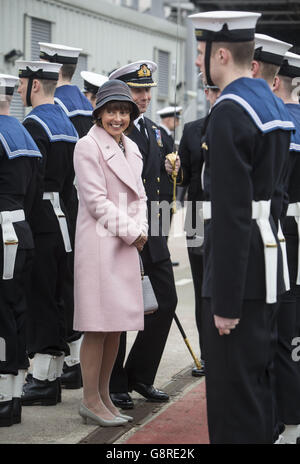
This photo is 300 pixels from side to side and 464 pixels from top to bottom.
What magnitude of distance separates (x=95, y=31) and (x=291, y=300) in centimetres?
1482

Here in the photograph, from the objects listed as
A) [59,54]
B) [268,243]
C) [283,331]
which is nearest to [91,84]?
[59,54]

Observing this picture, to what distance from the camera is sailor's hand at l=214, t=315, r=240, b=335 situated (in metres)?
3.70

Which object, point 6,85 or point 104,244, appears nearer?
point 104,244

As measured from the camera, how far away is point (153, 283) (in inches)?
235

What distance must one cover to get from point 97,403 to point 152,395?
0.71m

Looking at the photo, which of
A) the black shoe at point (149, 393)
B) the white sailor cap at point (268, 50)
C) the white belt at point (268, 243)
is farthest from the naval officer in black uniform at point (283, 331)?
the black shoe at point (149, 393)

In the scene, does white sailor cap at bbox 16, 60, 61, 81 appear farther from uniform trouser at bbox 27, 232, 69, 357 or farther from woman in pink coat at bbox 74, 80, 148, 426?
uniform trouser at bbox 27, 232, 69, 357

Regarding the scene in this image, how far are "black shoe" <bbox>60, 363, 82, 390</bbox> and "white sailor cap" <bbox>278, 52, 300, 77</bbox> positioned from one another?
2.37 meters

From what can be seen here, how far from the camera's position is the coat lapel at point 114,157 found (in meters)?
5.21

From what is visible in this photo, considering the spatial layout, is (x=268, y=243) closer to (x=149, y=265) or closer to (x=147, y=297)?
(x=147, y=297)

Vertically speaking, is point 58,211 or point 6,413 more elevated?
point 58,211

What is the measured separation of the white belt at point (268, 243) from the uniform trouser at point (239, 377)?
0.06 m

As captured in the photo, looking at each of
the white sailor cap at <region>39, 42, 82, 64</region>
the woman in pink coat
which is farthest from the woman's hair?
the white sailor cap at <region>39, 42, 82, 64</region>

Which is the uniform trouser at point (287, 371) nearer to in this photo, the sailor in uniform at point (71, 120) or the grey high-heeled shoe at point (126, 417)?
the grey high-heeled shoe at point (126, 417)
